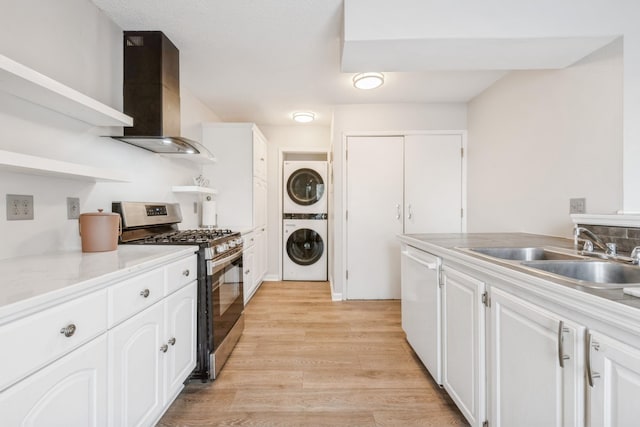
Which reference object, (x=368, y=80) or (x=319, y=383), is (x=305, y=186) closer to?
(x=368, y=80)

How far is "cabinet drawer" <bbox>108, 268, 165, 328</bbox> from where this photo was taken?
1.01 meters

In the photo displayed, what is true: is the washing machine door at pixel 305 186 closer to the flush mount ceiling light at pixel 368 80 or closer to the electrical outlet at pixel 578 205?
the flush mount ceiling light at pixel 368 80

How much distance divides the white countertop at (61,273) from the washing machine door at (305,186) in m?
2.73

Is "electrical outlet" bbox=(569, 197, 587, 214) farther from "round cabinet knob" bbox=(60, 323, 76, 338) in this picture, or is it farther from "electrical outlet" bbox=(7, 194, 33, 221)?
"electrical outlet" bbox=(7, 194, 33, 221)

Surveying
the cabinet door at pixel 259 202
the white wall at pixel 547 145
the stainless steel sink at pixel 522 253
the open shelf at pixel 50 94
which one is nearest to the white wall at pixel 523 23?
the white wall at pixel 547 145

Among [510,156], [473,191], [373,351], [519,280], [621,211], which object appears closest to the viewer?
[519,280]

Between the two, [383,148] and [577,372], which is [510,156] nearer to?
[383,148]

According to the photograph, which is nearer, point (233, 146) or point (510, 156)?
point (510, 156)

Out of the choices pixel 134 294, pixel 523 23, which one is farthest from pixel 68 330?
pixel 523 23

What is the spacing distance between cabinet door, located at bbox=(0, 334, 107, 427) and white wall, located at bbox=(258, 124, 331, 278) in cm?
326

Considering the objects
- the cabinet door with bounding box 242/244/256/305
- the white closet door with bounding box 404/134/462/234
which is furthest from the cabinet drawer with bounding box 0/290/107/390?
the white closet door with bounding box 404/134/462/234

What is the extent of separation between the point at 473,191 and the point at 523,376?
2543 millimetres

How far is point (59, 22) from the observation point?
1450 millimetres

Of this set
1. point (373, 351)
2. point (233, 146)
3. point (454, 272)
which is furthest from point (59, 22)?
point (373, 351)
